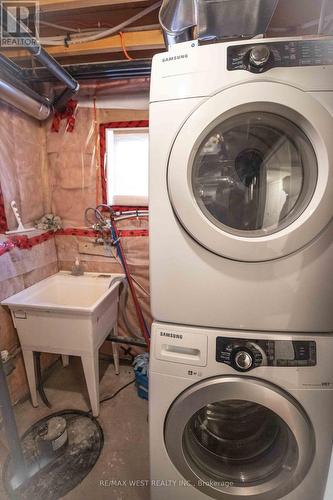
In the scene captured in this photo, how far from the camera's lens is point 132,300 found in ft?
6.03

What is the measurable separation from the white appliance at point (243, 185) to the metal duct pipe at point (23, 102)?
102 centimetres

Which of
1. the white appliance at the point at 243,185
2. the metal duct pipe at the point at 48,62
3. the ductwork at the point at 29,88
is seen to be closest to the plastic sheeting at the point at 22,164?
the ductwork at the point at 29,88

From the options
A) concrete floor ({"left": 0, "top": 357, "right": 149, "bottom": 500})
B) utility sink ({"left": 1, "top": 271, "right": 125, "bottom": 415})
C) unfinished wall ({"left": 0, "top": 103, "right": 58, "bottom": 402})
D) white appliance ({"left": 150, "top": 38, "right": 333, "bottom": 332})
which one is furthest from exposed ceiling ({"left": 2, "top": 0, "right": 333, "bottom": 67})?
concrete floor ({"left": 0, "top": 357, "right": 149, "bottom": 500})

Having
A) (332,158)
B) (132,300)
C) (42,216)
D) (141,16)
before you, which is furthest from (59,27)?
(132,300)

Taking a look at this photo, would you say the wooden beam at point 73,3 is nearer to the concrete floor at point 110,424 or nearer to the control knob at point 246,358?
the control knob at point 246,358

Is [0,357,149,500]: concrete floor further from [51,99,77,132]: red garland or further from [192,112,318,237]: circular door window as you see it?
[51,99,77,132]: red garland

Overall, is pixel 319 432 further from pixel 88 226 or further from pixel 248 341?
pixel 88 226

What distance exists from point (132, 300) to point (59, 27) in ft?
5.75

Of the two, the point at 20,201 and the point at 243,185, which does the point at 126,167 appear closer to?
the point at 20,201

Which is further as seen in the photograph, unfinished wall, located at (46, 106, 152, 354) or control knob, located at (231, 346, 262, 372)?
unfinished wall, located at (46, 106, 152, 354)

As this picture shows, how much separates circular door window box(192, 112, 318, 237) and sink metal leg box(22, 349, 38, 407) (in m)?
1.43

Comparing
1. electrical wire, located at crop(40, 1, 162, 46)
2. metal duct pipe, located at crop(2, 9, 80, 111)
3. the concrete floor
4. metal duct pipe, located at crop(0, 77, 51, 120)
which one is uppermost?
electrical wire, located at crop(40, 1, 162, 46)

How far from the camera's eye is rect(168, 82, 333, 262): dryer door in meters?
0.66
